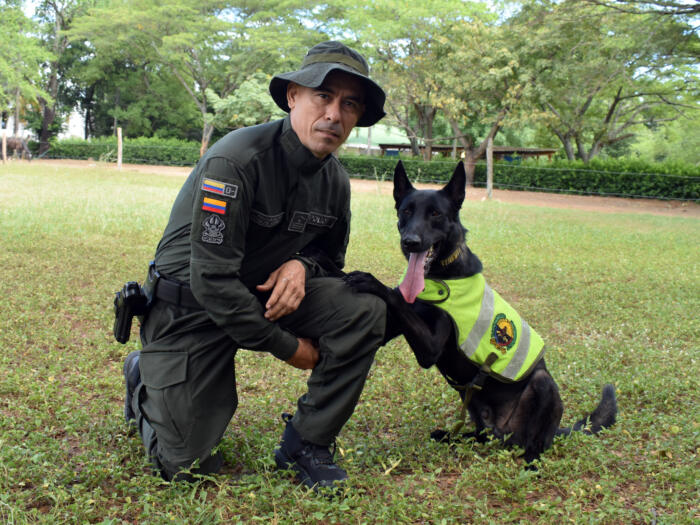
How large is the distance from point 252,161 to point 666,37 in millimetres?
24740

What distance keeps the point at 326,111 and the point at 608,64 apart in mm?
23836

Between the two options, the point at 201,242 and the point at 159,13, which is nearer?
the point at 201,242

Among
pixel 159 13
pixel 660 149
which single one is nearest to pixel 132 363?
pixel 159 13

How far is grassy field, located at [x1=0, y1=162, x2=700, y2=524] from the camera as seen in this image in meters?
2.39

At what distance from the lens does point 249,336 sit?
2504 mm

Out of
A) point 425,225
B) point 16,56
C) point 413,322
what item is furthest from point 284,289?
point 16,56

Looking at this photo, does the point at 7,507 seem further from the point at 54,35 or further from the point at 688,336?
the point at 54,35

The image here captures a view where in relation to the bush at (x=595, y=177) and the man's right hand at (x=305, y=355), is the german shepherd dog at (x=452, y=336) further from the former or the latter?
the bush at (x=595, y=177)

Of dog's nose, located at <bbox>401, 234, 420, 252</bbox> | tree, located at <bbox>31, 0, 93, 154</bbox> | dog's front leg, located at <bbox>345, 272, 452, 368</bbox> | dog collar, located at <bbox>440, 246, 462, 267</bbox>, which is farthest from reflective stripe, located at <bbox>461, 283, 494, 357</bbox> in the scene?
tree, located at <bbox>31, 0, 93, 154</bbox>

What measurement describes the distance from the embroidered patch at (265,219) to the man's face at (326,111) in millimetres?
347

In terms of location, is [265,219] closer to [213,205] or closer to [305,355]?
[213,205]

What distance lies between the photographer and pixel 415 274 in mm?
2971

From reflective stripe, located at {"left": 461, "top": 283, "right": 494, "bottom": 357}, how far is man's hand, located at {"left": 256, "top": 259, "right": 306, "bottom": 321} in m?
0.86

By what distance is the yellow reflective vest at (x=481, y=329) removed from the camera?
2889 mm
